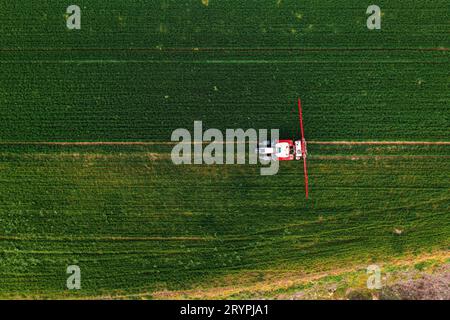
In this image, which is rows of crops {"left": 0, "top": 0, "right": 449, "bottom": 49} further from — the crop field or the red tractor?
the red tractor

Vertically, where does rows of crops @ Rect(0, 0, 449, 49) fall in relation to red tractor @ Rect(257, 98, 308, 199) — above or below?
above

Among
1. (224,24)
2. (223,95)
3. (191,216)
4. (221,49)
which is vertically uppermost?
(224,24)

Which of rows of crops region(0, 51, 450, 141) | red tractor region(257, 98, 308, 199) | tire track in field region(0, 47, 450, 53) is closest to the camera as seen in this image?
red tractor region(257, 98, 308, 199)

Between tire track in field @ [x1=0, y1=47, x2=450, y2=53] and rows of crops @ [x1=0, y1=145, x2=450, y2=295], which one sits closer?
rows of crops @ [x1=0, y1=145, x2=450, y2=295]

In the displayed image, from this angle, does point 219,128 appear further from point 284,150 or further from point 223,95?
point 284,150

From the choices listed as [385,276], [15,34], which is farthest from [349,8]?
[15,34]

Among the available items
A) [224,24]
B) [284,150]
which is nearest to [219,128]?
[284,150]

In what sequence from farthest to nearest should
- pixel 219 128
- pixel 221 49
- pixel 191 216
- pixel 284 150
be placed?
pixel 221 49
pixel 219 128
pixel 191 216
pixel 284 150

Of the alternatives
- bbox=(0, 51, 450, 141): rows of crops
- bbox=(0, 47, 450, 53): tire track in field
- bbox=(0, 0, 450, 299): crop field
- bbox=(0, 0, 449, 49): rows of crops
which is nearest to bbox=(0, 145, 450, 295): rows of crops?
bbox=(0, 0, 450, 299): crop field
